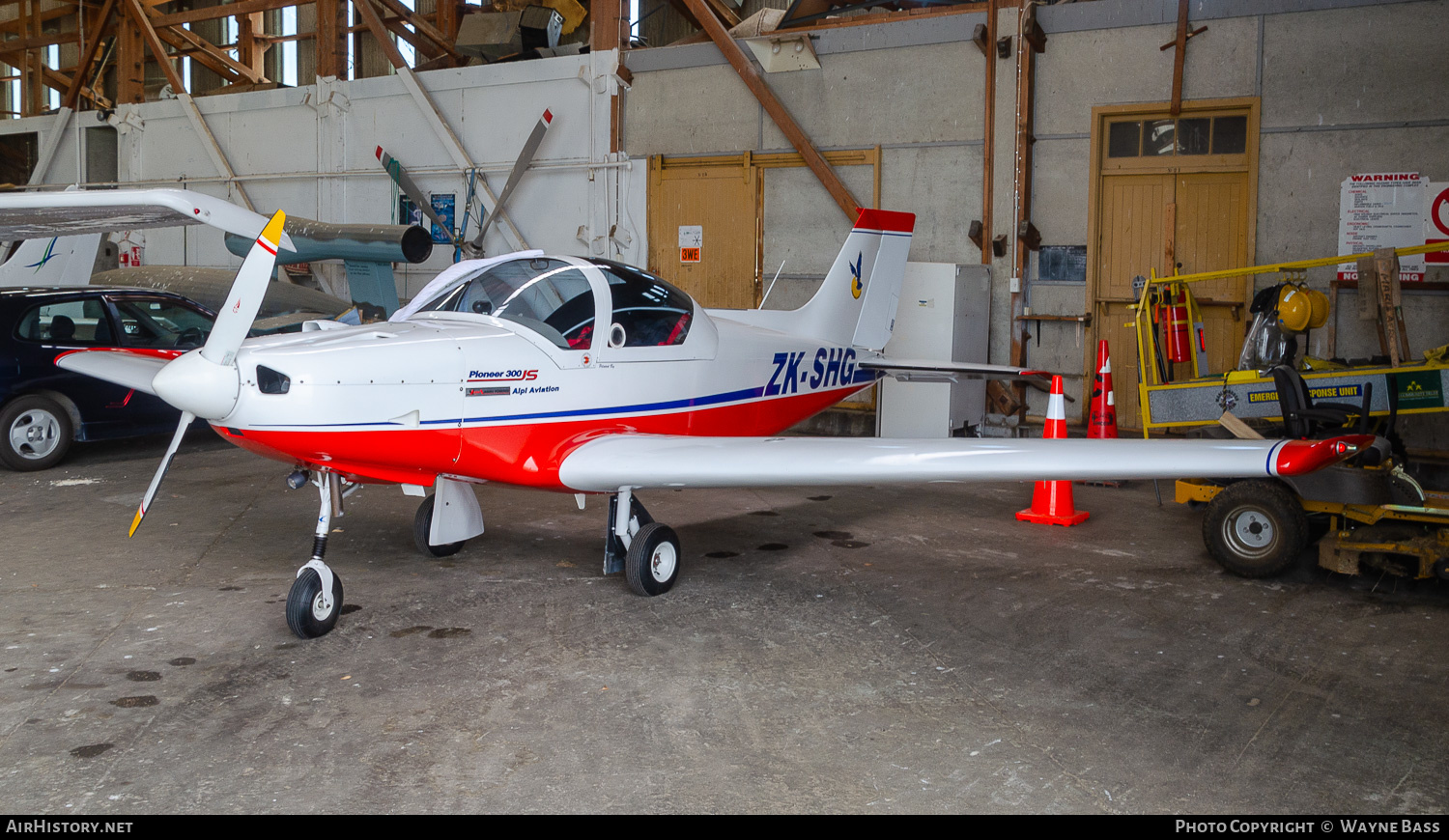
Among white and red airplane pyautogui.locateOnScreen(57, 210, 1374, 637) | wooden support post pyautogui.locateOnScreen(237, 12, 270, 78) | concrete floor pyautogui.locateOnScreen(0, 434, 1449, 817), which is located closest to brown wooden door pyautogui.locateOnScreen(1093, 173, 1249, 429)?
concrete floor pyautogui.locateOnScreen(0, 434, 1449, 817)

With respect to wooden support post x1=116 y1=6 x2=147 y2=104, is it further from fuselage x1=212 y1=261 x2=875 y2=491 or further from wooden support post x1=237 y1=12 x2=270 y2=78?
fuselage x1=212 y1=261 x2=875 y2=491

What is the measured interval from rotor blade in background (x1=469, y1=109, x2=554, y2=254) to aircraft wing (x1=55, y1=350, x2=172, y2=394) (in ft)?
19.6

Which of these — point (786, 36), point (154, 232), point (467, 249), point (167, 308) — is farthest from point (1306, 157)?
point (154, 232)

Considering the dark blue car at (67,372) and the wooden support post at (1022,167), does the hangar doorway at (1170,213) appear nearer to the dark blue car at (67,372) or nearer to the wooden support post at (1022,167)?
the wooden support post at (1022,167)

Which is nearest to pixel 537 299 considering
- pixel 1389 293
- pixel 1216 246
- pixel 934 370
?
pixel 934 370

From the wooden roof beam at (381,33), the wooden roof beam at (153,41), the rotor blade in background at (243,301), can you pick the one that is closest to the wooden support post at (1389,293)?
the rotor blade in background at (243,301)

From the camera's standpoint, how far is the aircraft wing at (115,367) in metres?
6.05

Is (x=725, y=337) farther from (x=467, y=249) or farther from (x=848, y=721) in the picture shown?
(x=467, y=249)

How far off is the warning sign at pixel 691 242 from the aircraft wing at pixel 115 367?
622 centimetres

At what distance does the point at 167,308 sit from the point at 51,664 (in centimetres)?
612

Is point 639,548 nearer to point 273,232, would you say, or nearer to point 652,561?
point 652,561

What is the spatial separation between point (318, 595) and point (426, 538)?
1476 mm

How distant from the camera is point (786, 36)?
10.8m

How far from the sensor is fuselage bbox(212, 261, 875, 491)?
4.39 meters
